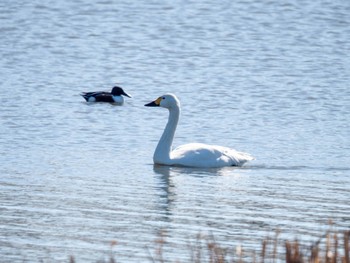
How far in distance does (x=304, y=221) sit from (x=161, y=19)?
1507 centimetres

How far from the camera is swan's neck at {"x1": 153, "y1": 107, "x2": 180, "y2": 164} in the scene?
12602mm

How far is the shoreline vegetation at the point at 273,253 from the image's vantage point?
6000 mm

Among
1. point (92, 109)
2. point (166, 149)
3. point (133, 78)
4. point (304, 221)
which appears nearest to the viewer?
point (304, 221)

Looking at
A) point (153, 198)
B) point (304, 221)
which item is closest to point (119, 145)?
point (153, 198)

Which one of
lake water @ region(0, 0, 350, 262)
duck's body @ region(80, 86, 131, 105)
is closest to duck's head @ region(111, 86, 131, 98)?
duck's body @ region(80, 86, 131, 105)

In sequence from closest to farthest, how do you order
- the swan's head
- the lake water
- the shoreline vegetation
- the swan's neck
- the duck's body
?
the shoreline vegetation
the lake water
the swan's neck
the swan's head
the duck's body

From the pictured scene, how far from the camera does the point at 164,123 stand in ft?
49.9

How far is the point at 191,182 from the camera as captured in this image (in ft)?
38.1

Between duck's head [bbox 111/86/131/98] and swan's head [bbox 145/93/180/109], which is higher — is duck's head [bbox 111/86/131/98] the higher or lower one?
the lower one

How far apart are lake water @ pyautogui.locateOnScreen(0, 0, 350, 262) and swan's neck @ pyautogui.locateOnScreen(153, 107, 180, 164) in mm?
181

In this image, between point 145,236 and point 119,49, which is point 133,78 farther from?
point 145,236

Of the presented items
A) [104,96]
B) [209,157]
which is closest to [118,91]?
[104,96]

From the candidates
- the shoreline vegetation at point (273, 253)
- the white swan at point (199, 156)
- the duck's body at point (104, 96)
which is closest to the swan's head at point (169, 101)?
the white swan at point (199, 156)

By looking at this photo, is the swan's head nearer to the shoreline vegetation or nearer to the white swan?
the white swan
